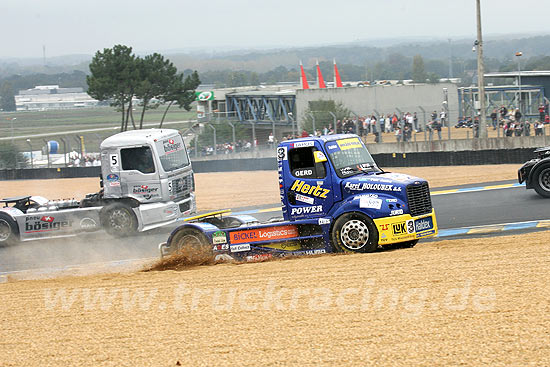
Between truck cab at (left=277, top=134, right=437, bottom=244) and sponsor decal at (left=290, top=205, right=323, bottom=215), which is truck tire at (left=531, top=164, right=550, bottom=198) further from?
sponsor decal at (left=290, top=205, right=323, bottom=215)

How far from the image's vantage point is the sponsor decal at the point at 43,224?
16844 millimetres

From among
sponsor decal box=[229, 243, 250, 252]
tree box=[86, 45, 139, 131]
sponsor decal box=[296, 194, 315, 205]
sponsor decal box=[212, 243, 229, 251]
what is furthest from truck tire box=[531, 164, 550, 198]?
tree box=[86, 45, 139, 131]

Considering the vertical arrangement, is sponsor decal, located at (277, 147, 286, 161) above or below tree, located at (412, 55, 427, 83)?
below

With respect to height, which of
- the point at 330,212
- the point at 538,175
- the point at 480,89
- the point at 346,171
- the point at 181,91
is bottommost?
the point at 538,175

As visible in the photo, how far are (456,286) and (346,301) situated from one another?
1.29m

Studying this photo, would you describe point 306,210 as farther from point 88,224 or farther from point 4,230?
point 4,230

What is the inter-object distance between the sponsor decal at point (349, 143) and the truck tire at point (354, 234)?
128cm

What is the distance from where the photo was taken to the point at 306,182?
11.5 meters

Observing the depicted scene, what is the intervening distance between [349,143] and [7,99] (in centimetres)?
14041

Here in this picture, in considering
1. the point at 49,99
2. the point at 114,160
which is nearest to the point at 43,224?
the point at 114,160

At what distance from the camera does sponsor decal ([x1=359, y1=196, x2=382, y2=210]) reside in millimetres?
10820

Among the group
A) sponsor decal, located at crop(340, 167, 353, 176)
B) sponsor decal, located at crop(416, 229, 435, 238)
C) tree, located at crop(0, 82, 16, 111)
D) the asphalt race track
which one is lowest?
the asphalt race track

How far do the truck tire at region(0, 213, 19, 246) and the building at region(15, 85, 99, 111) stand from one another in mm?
133488

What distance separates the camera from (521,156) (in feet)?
76.6
